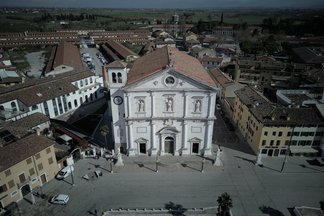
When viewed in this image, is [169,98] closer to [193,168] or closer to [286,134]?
[193,168]

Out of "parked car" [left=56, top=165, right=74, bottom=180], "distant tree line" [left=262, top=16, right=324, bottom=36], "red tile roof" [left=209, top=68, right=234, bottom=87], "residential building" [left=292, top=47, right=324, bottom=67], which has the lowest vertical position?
"parked car" [left=56, top=165, right=74, bottom=180]

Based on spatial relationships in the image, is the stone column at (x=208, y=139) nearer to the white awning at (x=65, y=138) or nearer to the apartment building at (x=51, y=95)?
the white awning at (x=65, y=138)

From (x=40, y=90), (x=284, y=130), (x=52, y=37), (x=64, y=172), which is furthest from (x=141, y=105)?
(x=52, y=37)

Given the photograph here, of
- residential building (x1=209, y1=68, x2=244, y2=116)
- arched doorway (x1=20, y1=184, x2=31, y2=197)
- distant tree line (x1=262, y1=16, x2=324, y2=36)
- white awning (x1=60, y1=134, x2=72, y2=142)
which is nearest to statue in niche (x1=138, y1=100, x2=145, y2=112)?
white awning (x1=60, y1=134, x2=72, y2=142)

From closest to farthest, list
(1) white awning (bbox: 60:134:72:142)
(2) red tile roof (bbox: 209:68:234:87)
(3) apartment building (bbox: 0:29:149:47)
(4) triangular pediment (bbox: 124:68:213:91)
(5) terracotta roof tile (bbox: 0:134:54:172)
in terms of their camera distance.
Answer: (5) terracotta roof tile (bbox: 0:134:54:172) < (4) triangular pediment (bbox: 124:68:213:91) < (1) white awning (bbox: 60:134:72:142) < (2) red tile roof (bbox: 209:68:234:87) < (3) apartment building (bbox: 0:29:149:47)

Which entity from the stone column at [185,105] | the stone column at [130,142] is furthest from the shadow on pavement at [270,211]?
the stone column at [130,142]

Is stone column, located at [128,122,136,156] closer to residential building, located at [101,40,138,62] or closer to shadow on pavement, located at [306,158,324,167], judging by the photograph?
shadow on pavement, located at [306,158,324,167]
